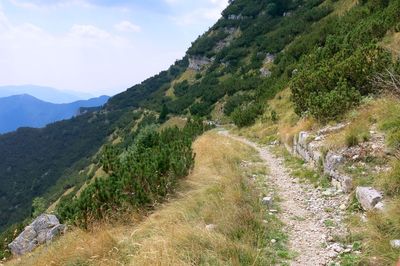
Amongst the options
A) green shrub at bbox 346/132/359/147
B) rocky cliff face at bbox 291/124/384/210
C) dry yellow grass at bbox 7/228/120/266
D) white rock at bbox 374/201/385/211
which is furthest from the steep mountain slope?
Result: white rock at bbox 374/201/385/211

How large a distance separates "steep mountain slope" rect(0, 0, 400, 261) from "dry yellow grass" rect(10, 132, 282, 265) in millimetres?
1068

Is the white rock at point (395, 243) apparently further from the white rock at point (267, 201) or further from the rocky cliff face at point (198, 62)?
the rocky cliff face at point (198, 62)

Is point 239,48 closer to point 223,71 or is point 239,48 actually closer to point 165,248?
point 223,71

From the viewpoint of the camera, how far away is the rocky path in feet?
17.3

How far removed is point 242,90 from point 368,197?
4380 cm

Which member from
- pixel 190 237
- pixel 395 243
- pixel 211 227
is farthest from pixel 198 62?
pixel 395 243

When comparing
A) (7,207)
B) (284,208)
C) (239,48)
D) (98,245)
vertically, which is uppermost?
(239,48)

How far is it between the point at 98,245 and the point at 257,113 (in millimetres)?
23027

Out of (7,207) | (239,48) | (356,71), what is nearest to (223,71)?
(239,48)

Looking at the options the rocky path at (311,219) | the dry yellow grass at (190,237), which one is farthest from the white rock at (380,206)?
the dry yellow grass at (190,237)

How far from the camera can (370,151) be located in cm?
800

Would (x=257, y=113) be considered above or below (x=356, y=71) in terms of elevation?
below

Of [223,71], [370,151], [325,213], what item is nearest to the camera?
[325,213]

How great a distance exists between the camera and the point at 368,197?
6.19 m
